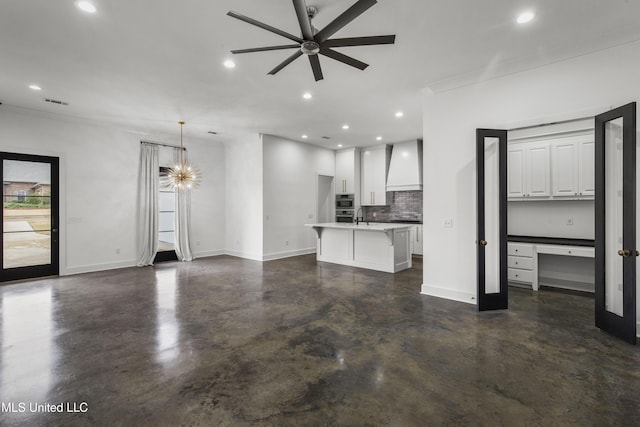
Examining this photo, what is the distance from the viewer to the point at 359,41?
2.52 metres

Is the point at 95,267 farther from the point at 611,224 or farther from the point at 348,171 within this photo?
the point at 611,224

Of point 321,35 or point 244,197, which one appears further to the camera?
point 244,197

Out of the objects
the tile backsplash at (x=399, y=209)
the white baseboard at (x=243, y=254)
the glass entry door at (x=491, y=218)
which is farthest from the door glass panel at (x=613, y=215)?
the white baseboard at (x=243, y=254)

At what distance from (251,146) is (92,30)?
4.78m

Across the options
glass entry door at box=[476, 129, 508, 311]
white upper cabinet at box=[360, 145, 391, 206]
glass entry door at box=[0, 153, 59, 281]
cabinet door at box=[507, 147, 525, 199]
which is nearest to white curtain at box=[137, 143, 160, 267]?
glass entry door at box=[0, 153, 59, 281]

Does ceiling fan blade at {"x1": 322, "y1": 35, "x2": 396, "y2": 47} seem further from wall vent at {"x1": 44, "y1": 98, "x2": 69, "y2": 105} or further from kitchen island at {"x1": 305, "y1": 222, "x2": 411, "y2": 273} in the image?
wall vent at {"x1": 44, "y1": 98, "x2": 69, "y2": 105}

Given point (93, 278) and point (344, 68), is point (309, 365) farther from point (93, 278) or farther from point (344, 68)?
point (93, 278)

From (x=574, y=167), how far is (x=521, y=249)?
1573mm

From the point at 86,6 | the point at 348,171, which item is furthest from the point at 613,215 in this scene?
the point at 348,171

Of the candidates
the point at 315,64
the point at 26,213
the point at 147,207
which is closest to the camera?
the point at 315,64

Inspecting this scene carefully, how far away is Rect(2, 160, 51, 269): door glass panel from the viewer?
215 inches

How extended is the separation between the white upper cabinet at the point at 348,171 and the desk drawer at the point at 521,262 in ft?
16.3

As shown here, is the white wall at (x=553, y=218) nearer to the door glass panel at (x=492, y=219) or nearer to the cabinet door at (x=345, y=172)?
the door glass panel at (x=492, y=219)

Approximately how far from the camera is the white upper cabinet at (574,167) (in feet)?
15.3
